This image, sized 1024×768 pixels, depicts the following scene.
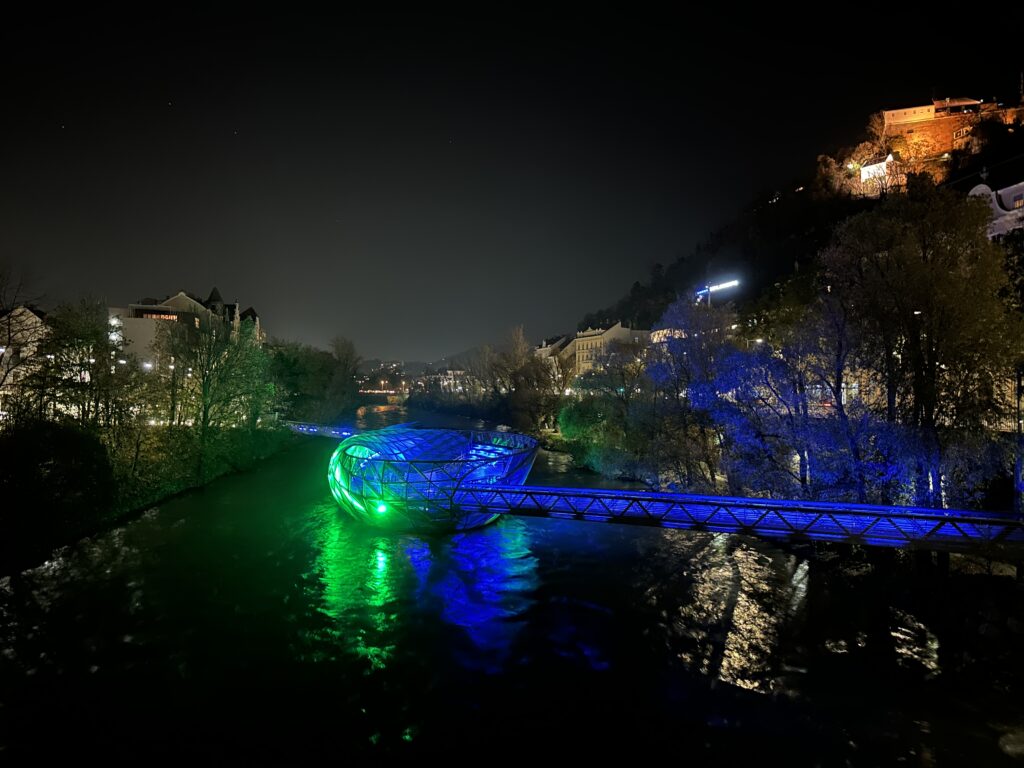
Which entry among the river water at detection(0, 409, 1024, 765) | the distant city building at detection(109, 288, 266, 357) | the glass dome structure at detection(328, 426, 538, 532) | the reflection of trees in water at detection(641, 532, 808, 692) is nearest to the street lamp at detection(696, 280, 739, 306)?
the reflection of trees in water at detection(641, 532, 808, 692)

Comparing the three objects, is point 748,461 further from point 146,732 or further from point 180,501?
point 180,501

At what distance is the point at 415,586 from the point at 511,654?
199 inches

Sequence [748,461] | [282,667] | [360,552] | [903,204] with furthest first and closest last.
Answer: [748,461], [360,552], [903,204], [282,667]

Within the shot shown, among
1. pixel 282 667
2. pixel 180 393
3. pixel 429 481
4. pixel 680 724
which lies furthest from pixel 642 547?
pixel 180 393

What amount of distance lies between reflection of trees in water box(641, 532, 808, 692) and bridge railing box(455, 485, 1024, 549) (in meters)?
1.99

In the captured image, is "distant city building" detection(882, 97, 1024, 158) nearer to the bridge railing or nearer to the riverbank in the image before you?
Answer: the bridge railing

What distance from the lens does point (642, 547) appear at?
2042 cm

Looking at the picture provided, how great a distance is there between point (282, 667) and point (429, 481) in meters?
9.45

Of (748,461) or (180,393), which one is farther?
(180,393)

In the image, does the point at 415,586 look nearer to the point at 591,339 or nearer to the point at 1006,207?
the point at 1006,207

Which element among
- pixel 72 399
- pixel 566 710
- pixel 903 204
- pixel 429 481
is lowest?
pixel 566 710

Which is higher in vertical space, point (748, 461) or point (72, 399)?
point (72, 399)

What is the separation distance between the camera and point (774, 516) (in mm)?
16703

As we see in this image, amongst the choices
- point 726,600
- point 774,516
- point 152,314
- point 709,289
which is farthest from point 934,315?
point 152,314
